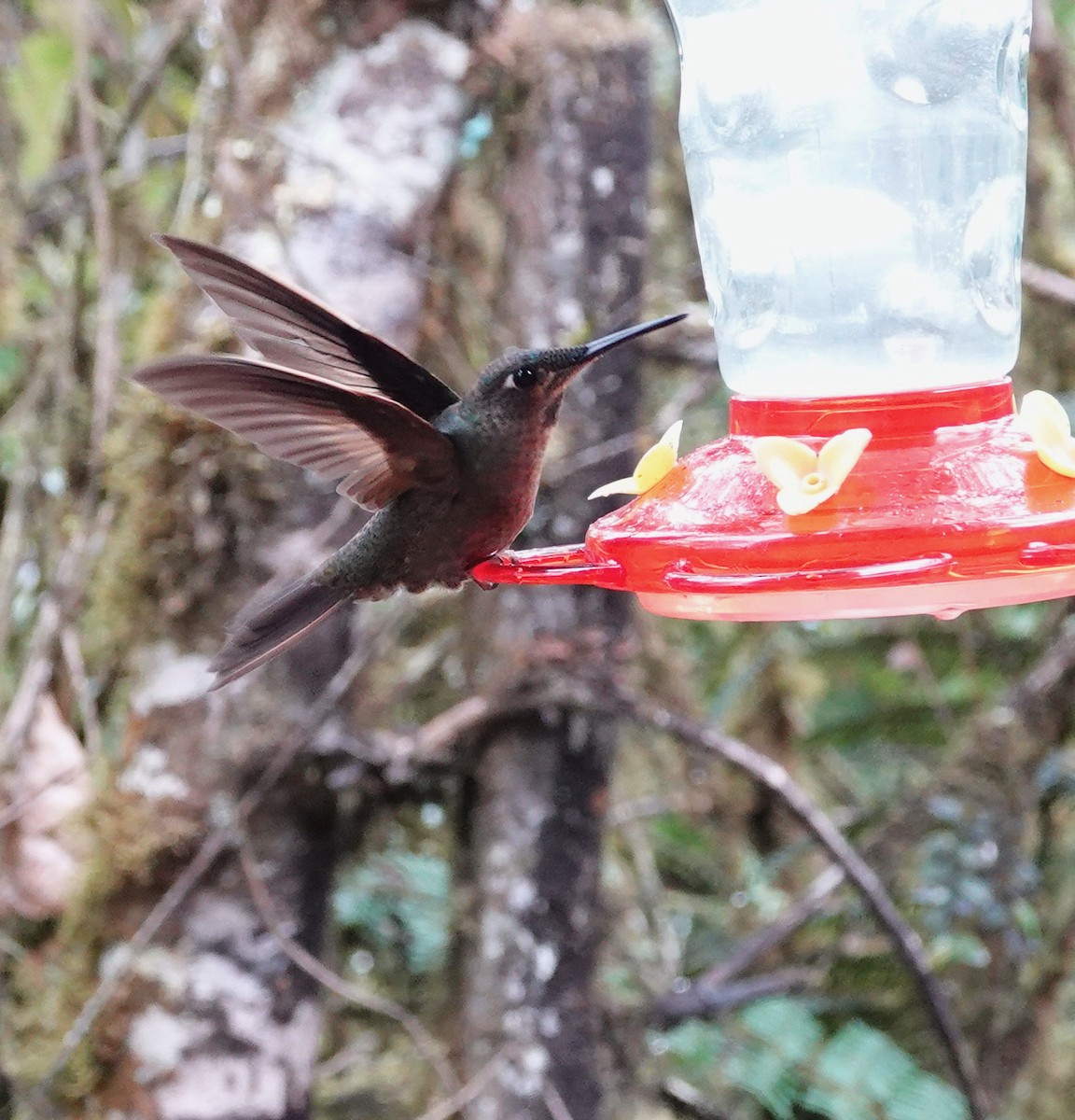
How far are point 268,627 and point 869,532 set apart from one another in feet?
2.95

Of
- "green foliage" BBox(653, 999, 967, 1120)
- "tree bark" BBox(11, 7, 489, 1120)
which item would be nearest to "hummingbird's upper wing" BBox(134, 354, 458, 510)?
"tree bark" BBox(11, 7, 489, 1120)

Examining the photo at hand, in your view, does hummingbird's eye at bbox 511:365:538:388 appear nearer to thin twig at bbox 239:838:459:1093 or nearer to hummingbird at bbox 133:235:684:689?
hummingbird at bbox 133:235:684:689

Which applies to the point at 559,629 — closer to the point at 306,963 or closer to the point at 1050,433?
the point at 306,963

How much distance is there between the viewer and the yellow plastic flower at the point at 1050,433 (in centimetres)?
149

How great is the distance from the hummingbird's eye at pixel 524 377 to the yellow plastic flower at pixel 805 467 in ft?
1.29

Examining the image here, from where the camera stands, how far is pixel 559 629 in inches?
108

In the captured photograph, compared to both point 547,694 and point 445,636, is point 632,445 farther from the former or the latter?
point 445,636

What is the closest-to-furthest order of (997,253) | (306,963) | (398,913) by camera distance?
(997,253), (306,963), (398,913)

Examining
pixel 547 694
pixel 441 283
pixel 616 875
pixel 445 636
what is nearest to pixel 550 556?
pixel 547 694

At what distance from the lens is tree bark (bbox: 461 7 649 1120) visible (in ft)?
8.82

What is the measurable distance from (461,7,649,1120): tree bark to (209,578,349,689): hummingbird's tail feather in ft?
2.54

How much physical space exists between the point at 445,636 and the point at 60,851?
3.35ft

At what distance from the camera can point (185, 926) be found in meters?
2.60

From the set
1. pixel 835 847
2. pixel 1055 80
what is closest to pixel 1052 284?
pixel 1055 80
